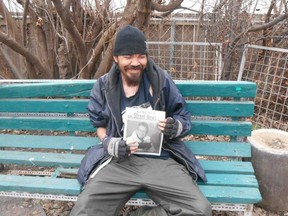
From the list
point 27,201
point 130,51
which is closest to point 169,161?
point 130,51

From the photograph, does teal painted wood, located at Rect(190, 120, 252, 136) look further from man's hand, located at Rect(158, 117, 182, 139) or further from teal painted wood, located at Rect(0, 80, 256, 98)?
man's hand, located at Rect(158, 117, 182, 139)

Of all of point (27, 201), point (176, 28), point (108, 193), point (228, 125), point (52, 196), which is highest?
point (176, 28)

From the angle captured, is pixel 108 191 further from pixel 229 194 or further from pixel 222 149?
pixel 222 149

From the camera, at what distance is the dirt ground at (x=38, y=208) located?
2.84m

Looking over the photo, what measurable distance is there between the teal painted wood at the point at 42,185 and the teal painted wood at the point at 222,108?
116 centimetres

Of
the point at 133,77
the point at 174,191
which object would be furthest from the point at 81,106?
the point at 174,191

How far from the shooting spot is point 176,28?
18.2 feet

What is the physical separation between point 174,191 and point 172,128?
45 centimetres

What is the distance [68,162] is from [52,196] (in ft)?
1.09

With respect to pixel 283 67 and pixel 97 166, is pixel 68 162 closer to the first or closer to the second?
pixel 97 166

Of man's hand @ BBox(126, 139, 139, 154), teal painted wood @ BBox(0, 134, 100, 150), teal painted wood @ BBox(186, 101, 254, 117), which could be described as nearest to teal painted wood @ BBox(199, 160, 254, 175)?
teal painted wood @ BBox(186, 101, 254, 117)

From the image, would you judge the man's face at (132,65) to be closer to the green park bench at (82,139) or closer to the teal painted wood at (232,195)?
the green park bench at (82,139)

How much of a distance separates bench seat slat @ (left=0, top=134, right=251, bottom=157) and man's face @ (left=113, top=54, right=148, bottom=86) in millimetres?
802

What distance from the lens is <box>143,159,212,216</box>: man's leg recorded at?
208 cm
